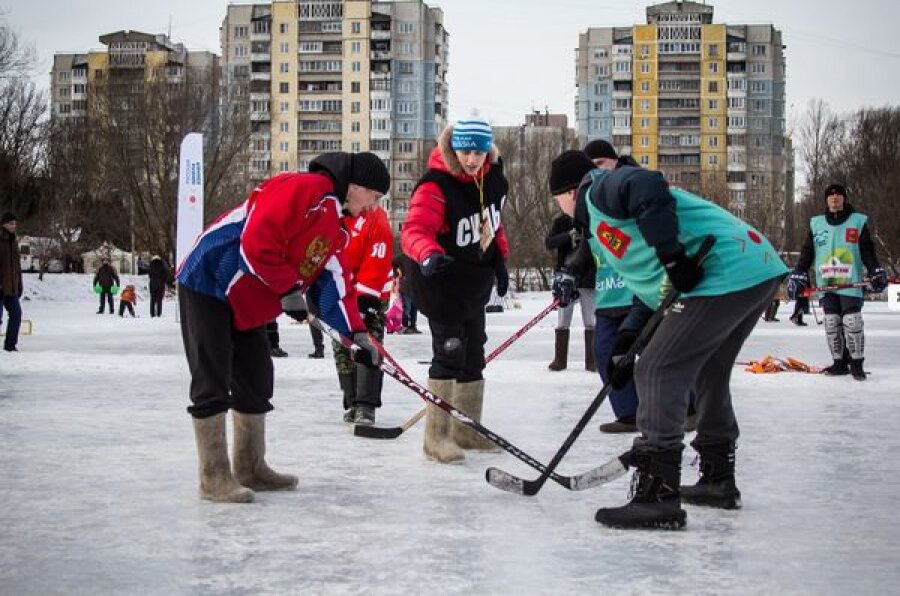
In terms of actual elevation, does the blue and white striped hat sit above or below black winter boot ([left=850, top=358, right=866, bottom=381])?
above

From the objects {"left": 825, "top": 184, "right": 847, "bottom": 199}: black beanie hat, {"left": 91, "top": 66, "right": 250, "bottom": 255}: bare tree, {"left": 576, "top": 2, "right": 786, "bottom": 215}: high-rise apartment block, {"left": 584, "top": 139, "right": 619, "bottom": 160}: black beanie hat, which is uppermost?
{"left": 576, "top": 2, "right": 786, "bottom": 215}: high-rise apartment block

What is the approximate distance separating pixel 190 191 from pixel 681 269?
586 inches

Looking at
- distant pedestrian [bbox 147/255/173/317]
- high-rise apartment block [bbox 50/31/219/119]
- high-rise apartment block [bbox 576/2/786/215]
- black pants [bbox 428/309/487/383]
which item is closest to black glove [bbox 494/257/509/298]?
black pants [bbox 428/309/487/383]

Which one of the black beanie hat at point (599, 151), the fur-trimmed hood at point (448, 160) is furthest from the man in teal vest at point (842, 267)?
the fur-trimmed hood at point (448, 160)

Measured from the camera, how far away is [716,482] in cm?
418

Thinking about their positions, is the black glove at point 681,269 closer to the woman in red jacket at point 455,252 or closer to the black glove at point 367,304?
the woman in red jacket at point 455,252

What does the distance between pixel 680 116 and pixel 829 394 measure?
9469 cm

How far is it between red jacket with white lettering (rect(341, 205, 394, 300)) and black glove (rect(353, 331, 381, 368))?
2530mm

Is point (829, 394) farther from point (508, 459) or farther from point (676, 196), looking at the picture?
point (676, 196)

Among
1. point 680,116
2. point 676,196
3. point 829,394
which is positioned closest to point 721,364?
point 676,196

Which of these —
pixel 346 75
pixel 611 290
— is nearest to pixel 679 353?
pixel 611 290

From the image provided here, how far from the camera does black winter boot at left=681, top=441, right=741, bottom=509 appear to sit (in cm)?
416

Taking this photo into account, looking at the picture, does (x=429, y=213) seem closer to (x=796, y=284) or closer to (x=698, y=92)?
(x=796, y=284)

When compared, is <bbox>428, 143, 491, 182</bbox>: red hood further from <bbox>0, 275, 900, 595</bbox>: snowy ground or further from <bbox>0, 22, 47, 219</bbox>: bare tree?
<bbox>0, 22, 47, 219</bbox>: bare tree
